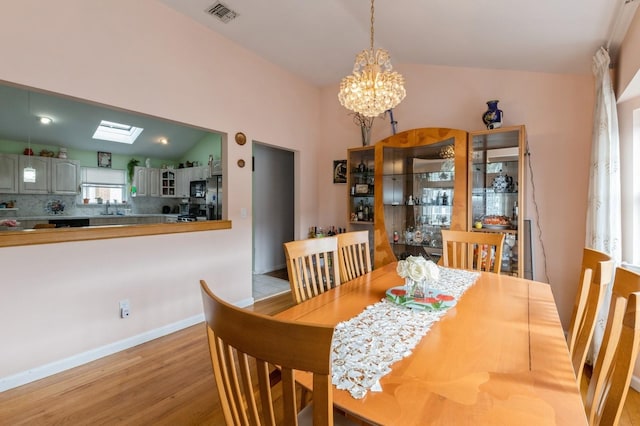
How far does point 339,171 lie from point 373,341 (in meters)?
3.43

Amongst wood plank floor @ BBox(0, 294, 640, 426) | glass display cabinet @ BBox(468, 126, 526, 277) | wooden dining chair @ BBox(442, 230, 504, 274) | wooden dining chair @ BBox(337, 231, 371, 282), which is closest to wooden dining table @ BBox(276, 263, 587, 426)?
wooden dining chair @ BBox(337, 231, 371, 282)

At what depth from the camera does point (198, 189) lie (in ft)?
21.4

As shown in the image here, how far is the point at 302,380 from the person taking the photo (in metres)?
0.84

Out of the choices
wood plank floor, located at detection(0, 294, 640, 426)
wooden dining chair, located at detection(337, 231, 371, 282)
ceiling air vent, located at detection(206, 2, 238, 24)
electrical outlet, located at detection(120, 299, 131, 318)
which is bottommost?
wood plank floor, located at detection(0, 294, 640, 426)

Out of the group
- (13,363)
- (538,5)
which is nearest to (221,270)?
(13,363)

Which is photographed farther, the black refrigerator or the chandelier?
the black refrigerator

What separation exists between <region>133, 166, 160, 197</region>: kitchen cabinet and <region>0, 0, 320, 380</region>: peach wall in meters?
4.50

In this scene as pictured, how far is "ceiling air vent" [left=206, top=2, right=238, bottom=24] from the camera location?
8.82 feet

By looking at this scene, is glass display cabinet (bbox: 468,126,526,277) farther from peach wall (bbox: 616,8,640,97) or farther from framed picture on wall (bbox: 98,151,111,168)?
framed picture on wall (bbox: 98,151,111,168)

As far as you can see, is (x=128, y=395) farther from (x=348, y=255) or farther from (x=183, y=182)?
(x=183, y=182)

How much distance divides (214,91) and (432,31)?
7.25 ft

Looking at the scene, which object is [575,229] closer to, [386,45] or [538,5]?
[538,5]

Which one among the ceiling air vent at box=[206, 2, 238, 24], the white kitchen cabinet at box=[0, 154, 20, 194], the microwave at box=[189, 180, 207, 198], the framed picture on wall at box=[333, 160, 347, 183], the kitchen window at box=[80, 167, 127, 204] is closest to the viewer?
the ceiling air vent at box=[206, 2, 238, 24]

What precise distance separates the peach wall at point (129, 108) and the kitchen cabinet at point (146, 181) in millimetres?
4502
